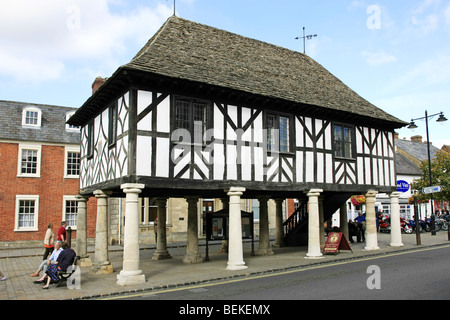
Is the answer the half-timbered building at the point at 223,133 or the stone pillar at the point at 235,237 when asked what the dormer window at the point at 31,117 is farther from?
the stone pillar at the point at 235,237

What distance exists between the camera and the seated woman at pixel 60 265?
1135 centimetres

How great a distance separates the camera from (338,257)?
16484 mm

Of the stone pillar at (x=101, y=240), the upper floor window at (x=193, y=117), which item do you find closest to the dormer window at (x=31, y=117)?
the stone pillar at (x=101, y=240)

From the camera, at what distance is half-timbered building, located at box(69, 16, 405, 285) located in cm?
1262

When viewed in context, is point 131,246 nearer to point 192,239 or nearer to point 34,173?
point 192,239

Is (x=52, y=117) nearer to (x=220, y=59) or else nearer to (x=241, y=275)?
(x=220, y=59)

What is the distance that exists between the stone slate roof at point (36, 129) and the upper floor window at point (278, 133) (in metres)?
17.3

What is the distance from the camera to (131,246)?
11.7 meters

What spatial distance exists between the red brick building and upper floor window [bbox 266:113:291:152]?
674 inches

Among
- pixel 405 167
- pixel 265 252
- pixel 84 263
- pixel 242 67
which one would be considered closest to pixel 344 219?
pixel 265 252

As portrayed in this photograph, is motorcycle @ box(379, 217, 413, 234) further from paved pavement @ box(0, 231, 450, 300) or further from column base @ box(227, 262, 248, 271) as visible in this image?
column base @ box(227, 262, 248, 271)

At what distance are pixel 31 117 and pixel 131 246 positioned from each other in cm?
2009

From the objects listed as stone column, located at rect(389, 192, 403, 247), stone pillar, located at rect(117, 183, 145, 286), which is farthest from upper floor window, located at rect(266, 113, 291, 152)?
stone column, located at rect(389, 192, 403, 247)
